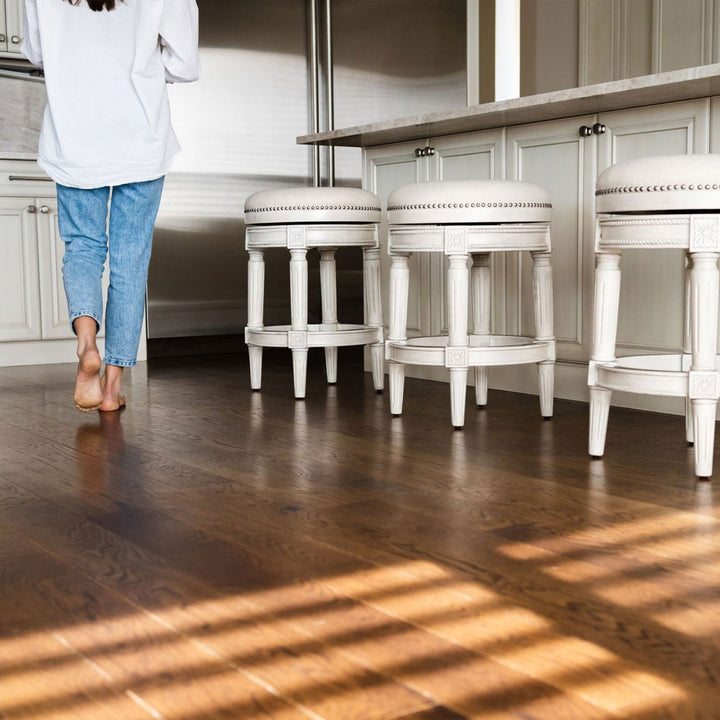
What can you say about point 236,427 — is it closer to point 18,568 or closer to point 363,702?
point 18,568

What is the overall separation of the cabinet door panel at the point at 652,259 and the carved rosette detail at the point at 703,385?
740 mm

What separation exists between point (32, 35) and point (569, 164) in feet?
4.82

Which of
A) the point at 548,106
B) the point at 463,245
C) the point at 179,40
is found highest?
the point at 179,40

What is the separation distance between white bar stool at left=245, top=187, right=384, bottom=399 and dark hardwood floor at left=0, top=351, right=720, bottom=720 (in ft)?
2.02

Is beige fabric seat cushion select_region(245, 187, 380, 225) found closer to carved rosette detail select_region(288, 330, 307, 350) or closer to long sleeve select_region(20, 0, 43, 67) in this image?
carved rosette detail select_region(288, 330, 307, 350)

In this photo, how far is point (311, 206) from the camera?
297cm

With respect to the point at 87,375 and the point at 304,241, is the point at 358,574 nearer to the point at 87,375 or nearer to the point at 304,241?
the point at 87,375

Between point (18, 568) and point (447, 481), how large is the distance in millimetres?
785

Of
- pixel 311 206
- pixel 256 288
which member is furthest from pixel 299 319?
pixel 311 206

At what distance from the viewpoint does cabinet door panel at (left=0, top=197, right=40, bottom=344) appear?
4.07 meters

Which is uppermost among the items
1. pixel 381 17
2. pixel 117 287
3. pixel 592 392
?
pixel 381 17

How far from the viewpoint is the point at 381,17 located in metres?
4.86

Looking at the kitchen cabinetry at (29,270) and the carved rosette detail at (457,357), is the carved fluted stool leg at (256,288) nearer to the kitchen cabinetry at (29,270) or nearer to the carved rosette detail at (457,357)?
the carved rosette detail at (457,357)

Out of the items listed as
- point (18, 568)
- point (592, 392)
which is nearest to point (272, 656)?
point (18, 568)
